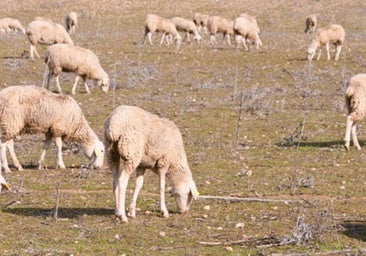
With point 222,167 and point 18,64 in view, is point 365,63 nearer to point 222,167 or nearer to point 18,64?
point 18,64

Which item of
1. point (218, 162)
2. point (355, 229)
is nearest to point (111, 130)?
point (355, 229)

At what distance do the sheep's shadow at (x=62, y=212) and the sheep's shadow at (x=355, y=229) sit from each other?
391cm

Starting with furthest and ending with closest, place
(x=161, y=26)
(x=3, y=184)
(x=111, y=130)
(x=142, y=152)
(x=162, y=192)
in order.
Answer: (x=161, y=26) < (x=3, y=184) < (x=162, y=192) < (x=142, y=152) < (x=111, y=130)

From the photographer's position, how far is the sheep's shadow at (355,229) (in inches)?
456

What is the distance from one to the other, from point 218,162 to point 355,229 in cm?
642

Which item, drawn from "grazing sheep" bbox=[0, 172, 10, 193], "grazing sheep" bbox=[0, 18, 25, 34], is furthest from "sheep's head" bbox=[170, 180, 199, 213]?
"grazing sheep" bbox=[0, 18, 25, 34]

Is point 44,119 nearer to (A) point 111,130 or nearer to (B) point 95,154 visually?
(B) point 95,154

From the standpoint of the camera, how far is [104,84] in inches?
1087

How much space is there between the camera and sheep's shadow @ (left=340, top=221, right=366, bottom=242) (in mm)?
11594

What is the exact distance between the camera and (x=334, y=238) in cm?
1136

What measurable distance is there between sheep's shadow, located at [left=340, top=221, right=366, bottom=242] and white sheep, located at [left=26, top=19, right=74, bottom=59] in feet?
77.4

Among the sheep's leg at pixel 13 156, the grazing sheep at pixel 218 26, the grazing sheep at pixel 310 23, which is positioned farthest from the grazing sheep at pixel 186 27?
the sheep's leg at pixel 13 156

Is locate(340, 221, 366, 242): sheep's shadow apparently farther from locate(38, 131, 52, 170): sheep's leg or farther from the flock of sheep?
locate(38, 131, 52, 170): sheep's leg

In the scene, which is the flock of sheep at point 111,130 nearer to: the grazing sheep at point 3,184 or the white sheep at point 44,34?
the grazing sheep at point 3,184
